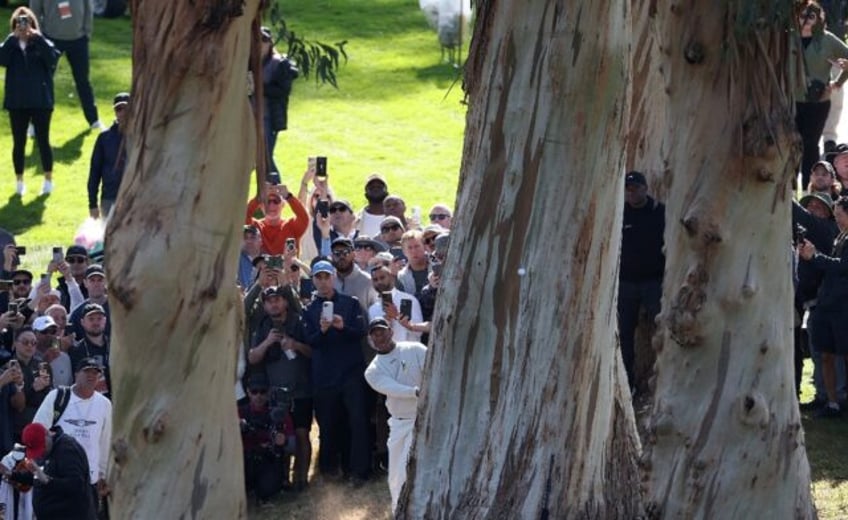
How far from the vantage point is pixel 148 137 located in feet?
25.1

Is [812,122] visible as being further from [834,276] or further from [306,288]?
[306,288]

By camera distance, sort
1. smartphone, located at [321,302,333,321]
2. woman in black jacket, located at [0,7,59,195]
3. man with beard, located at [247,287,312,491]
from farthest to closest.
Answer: woman in black jacket, located at [0,7,59,195] < man with beard, located at [247,287,312,491] < smartphone, located at [321,302,333,321]

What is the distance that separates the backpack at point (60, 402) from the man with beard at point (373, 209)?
4843 millimetres

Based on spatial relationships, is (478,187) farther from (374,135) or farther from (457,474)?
(374,135)

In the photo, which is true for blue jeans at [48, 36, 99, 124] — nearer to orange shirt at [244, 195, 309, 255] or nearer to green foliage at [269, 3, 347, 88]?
orange shirt at [244, 195, 309, 255]

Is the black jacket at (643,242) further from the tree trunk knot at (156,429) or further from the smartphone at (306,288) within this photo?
the tree trunk knot at (156,429)

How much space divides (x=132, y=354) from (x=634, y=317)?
6284 mm

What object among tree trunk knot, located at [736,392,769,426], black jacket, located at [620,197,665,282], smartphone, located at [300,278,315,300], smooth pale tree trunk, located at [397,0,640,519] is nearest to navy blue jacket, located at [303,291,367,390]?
smartphone, located at [300,278,315,300]

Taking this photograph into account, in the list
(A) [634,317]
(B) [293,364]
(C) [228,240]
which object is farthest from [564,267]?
(B) [293,364]

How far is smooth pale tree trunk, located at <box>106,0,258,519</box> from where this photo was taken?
7.57 meters

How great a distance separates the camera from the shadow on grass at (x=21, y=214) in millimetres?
19844

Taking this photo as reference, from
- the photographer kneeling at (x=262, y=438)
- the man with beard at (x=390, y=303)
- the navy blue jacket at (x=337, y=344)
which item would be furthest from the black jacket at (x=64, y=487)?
the man with beard at (x=390, y=303)

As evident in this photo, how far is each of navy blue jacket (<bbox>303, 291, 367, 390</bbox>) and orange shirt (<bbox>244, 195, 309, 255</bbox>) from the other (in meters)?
2.41

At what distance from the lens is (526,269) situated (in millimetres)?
9289
